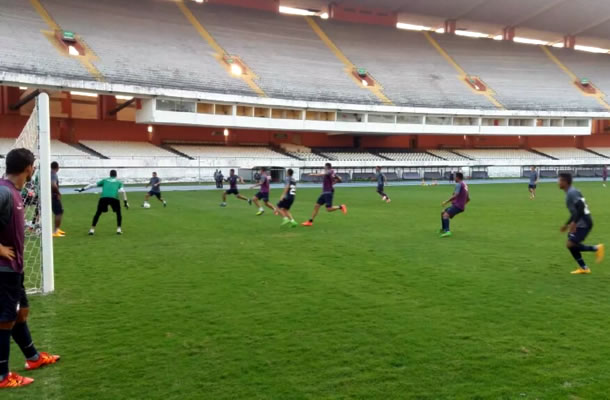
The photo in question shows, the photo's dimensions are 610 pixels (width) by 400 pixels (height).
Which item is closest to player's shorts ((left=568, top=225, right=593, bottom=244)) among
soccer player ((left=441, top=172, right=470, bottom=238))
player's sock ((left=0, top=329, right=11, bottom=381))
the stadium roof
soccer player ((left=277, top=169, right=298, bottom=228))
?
soccer player ((left=441, top=172, right=470, bottom=238))

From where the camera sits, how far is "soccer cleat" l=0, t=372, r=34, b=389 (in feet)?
14.1

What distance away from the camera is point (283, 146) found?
51.1 metres

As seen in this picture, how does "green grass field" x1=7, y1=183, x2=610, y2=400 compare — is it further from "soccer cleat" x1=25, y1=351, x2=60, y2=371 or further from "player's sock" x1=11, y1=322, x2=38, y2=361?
"player's sock" x1=11, y1=322, x2=38, y2=361

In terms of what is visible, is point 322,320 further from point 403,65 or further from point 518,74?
point 518,74

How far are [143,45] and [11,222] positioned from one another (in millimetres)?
43341

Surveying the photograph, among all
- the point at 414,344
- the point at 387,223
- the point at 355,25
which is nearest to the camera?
the point at 414,344

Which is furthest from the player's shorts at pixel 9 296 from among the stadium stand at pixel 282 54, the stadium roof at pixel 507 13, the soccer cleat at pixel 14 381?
the stadium roof at pixel 507 13

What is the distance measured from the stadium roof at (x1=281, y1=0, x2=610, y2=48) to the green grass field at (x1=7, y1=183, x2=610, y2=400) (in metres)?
52.4

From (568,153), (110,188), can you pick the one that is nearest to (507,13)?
(568,153)

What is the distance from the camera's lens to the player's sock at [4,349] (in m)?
Answer: 4.29

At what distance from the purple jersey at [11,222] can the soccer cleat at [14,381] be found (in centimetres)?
95

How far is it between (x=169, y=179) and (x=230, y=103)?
9.41 meters

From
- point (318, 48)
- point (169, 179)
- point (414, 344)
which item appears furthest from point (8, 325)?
point (318, 48)

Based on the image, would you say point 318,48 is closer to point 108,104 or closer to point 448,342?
point 108,104
